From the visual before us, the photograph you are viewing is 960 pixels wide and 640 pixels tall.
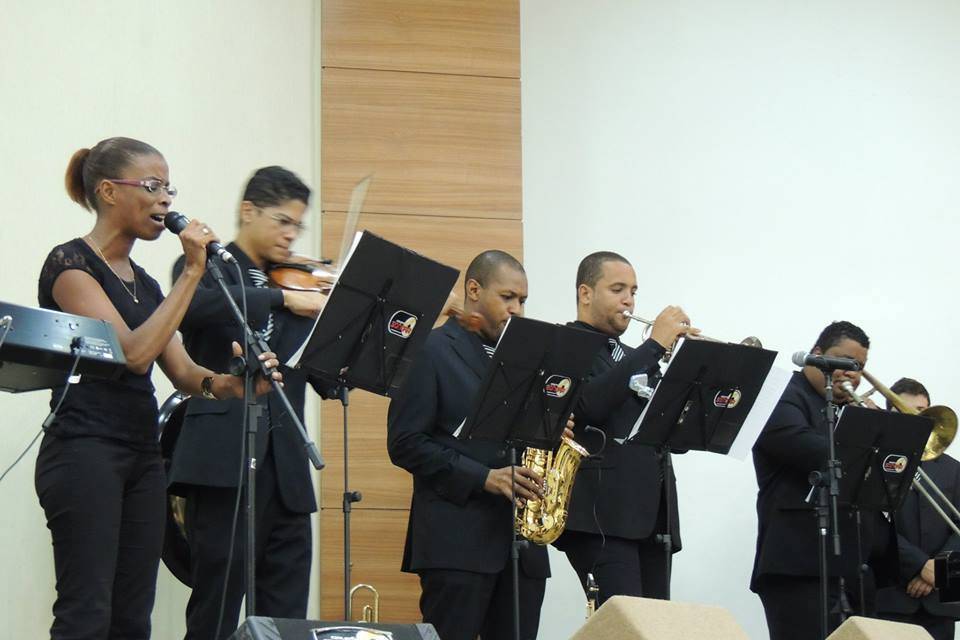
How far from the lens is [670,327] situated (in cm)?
479

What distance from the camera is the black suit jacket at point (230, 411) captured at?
382 centimetres

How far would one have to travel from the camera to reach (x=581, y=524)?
4.61 meters

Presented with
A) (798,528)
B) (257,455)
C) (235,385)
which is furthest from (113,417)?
(798,528)

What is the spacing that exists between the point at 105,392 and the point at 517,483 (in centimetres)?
141

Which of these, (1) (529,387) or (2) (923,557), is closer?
(1) (529,387)

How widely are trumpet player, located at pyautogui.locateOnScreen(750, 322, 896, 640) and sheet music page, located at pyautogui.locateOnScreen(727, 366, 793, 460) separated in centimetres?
45

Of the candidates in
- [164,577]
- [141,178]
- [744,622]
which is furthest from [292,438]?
[744,622]

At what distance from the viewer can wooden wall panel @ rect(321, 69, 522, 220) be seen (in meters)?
6.49

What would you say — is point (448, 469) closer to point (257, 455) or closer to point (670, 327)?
point (257, 455)

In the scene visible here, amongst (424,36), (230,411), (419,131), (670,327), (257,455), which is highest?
(424,36)

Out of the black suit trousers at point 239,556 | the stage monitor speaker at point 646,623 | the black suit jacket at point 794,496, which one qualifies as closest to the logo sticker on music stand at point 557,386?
the black suit trousers at point 239,556

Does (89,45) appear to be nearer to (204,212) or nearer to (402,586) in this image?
(204,212)

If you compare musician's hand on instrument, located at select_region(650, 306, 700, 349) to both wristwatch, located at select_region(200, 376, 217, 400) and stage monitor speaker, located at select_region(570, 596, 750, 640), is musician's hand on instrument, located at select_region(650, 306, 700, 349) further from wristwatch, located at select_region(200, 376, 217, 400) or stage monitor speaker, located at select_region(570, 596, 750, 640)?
stage monitor speaker, located at select_region(570, 596, 750, 640)

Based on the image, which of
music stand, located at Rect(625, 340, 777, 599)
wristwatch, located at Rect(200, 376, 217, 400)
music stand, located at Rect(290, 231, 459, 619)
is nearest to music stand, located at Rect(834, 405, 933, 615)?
music stand, located at Rect(625, 340, 777, 599)
